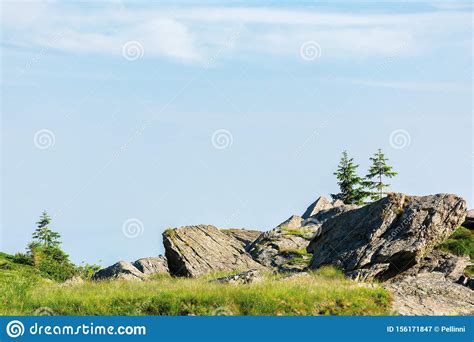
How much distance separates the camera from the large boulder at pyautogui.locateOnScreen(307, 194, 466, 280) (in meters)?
28.3

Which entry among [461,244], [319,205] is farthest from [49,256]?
[461,244]

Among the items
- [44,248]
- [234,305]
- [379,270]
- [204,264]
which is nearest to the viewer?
[234,305]

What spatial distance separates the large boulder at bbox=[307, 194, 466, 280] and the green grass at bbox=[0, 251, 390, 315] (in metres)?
5.34

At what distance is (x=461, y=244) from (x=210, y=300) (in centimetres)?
2350

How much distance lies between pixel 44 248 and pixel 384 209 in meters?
64.3

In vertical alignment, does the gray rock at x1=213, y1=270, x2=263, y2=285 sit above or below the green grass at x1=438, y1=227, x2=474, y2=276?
below

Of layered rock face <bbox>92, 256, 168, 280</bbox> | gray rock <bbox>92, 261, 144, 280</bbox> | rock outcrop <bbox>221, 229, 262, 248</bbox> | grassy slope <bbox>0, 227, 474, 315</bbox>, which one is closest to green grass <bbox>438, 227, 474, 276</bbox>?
rock outcrop <bbox>221, 229, 262, 248</bbox>

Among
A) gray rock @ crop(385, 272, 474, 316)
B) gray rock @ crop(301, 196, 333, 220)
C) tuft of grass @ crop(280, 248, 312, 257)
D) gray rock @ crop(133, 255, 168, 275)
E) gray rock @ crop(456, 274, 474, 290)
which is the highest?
gray rock @ crop(301, 196, 333, 220)

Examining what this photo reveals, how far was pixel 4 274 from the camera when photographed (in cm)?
6444

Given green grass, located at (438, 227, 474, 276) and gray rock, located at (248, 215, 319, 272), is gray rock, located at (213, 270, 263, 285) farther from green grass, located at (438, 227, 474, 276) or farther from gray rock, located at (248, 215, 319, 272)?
green grass, located at (438, 227, 474, 276)

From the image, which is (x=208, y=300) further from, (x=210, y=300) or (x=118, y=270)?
(x=118, y=270)

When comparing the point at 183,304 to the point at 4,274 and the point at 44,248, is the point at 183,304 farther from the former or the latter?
the point at 44,248

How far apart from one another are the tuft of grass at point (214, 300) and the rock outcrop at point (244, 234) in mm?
20677

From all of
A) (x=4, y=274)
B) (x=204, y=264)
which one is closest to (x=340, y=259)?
(x=204, y=264)
